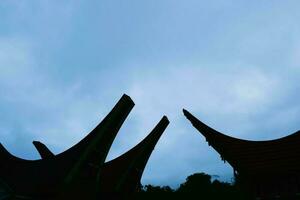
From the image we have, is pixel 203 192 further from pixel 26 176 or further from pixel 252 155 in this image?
pixel 26 176

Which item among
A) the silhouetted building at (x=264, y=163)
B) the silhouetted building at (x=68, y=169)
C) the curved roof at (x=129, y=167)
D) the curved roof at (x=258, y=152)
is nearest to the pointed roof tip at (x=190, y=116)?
the curved roof at (x=258, y=152)

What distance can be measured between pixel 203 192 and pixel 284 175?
8997 millimetres

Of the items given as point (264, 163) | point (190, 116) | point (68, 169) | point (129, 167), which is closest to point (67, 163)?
point (68, 169)

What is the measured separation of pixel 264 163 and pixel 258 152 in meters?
1.03

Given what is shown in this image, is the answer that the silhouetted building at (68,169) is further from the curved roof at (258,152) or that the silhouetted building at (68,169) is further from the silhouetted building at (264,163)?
the silhouetted building at (264,163)

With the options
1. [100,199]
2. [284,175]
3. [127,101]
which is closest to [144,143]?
[100,199]

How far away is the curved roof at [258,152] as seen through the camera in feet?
51.1

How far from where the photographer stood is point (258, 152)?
55.8 ft

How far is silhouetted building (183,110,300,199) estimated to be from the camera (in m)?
15.0

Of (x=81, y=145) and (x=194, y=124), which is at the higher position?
(x=194, y=124)

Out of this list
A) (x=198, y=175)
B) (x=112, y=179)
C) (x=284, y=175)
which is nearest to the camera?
(x=284, y=175)

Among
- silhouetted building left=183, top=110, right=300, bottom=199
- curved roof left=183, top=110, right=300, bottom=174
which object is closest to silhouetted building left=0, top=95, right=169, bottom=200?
curved roof left=183, top=110, right=300, bottom=174

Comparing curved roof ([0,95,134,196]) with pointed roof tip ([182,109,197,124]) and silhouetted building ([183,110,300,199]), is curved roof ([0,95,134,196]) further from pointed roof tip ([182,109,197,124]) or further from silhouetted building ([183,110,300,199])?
silhouetted building ([183,110,300,199])

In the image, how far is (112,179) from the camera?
71.2 ft
